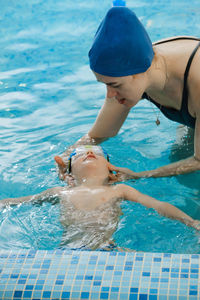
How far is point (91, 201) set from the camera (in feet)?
12.6

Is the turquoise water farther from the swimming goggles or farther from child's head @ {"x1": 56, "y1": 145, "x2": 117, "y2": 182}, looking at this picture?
the swimming goggles

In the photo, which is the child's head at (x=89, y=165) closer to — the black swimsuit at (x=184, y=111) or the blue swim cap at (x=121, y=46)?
the black swimsuit at (x=184, y=111)

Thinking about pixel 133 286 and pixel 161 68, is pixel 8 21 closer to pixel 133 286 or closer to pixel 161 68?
pixel 161 68

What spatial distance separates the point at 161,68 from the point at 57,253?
166 cm

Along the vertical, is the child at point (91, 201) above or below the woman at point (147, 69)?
below

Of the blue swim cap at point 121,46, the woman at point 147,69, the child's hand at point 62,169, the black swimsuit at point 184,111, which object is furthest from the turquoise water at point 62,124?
the blue swim cap at point 121,46

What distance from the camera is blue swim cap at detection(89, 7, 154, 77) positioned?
10.8ft

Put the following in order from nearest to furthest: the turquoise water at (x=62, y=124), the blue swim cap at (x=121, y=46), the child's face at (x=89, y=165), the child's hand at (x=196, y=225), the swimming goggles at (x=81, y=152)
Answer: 1. the blue swim cap at (x=121, y=46)
2. the child's hand at (x=196, y=225)
3. the turquoise water at (x=62, y=124)
4. the child's face at (x=89, y=165)
5. the swimming goggles at (x=81, y=152)

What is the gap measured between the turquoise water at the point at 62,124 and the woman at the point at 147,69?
0.58 m

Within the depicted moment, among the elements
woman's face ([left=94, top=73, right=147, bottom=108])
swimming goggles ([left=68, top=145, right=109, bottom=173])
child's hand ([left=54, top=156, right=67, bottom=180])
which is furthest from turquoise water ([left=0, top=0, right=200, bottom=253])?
woman's face ([left=94, top=73, right=147, bottom=108])

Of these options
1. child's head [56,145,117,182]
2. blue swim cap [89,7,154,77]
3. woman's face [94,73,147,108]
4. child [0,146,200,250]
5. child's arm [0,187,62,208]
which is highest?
blue swim cap [89,7,154,77]

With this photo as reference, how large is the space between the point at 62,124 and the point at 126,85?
2710 mm

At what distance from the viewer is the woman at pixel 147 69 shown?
332 centimetres

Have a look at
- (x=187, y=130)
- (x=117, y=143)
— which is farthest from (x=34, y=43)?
(x=187, y=130)
